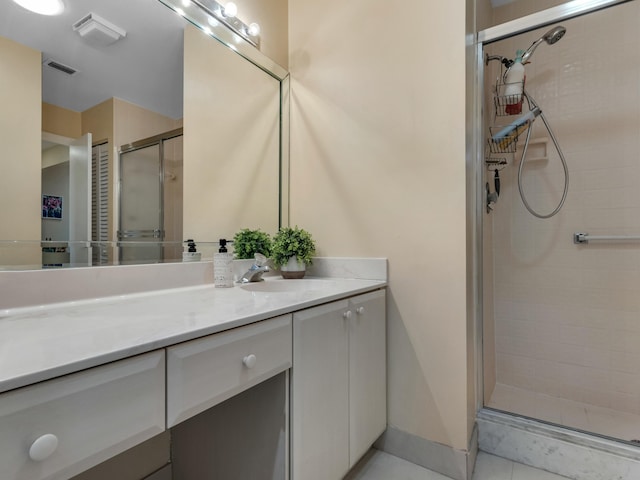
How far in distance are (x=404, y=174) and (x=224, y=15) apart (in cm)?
108

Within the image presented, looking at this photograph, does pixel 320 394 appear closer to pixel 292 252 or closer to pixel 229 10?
pixel 292 252

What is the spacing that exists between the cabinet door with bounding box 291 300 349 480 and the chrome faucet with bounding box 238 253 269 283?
471 millimetres

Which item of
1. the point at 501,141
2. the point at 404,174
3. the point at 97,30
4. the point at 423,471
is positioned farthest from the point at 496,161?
the point at 97,30

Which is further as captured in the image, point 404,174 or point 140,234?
point 404,174

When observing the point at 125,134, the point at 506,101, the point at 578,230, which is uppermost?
the point at 506,101

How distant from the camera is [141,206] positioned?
1242 millimetres

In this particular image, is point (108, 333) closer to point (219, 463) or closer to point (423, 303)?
point (219, 463)

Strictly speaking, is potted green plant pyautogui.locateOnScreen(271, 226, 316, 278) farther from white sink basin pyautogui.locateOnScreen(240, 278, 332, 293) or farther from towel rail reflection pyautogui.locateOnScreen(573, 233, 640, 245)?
towel rail reflection pyautogui.locateOnScreen(573, 233, 640, 245)

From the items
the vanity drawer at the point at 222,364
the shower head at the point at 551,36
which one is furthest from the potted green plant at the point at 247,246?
the shower head at the point at 551,36

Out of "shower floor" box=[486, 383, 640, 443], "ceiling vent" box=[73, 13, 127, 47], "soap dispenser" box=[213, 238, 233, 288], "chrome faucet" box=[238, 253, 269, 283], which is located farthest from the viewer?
"shower floor" box=[486, 383, 640, 443]

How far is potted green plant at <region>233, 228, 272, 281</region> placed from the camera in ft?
5.13

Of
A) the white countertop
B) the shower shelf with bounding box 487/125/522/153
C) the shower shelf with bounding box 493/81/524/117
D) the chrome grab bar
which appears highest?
the shower shelf with bounding box 493/81/524/117

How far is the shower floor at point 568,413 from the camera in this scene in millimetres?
1597

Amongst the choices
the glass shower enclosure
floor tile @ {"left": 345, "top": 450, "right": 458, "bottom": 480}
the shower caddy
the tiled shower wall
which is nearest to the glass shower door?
the glass shower enclosure
